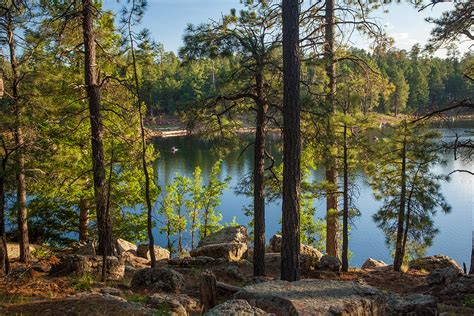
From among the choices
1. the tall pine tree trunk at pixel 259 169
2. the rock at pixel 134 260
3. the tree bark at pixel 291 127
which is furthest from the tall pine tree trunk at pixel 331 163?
the rock at pixel 134 260

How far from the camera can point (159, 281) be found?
8859mm

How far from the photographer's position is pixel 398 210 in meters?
14.0

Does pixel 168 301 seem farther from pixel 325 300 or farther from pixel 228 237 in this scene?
pixel 228 237

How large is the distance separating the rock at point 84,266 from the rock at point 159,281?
4.29ft

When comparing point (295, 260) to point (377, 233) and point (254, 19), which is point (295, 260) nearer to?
point (254, 19)

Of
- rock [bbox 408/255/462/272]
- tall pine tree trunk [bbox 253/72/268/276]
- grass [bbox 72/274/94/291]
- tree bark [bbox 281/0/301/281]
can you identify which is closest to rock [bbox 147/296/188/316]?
grass [bbox 72/274/94/291]

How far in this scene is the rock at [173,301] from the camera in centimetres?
620

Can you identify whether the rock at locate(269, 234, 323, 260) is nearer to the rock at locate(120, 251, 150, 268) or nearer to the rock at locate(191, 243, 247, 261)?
the rock at locate(191, 243, 247, 261)

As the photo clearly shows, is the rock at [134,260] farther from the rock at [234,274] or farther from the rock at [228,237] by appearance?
the rock at [234,274]

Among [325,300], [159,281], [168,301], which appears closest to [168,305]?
[168,301]

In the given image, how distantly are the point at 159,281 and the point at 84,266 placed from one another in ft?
6.93

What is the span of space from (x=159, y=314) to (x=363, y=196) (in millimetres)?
28322

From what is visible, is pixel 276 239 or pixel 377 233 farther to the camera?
pixel 377 233

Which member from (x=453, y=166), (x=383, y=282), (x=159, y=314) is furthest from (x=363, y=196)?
(x=159, y=314)
